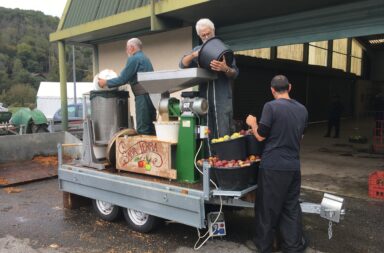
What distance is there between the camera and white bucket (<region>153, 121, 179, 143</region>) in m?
4.35

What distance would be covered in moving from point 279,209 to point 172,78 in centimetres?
183

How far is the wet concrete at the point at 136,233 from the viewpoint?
13.9 ft

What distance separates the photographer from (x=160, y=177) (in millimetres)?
4453

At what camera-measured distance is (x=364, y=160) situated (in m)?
9.68

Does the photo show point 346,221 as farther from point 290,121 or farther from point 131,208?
point 131,208

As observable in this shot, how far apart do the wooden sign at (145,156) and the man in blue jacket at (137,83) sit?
37 cm

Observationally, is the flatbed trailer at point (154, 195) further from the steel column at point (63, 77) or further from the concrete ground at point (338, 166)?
the steel column at point (63, 77)

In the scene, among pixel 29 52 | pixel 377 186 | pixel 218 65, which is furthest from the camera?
pixel 29 52

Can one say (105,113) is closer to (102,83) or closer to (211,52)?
(102,83)

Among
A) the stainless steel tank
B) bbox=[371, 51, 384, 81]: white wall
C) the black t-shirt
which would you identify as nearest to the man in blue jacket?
the stainless steel tank

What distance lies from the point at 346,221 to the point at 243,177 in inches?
86.6

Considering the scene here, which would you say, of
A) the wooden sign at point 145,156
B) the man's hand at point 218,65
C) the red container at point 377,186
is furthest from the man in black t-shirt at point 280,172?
the red container at point 377,186

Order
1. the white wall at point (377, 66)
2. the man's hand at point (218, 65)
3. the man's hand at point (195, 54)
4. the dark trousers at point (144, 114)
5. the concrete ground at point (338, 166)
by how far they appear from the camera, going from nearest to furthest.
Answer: the man's hand at point (218, 65)
the man's hand at point (195, 54)
the dark trousers at point (144, 114)
the concrete ground at point (338, 166)
the white wall at point (377, 66)

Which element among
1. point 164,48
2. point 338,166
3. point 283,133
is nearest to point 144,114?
point 283,133
